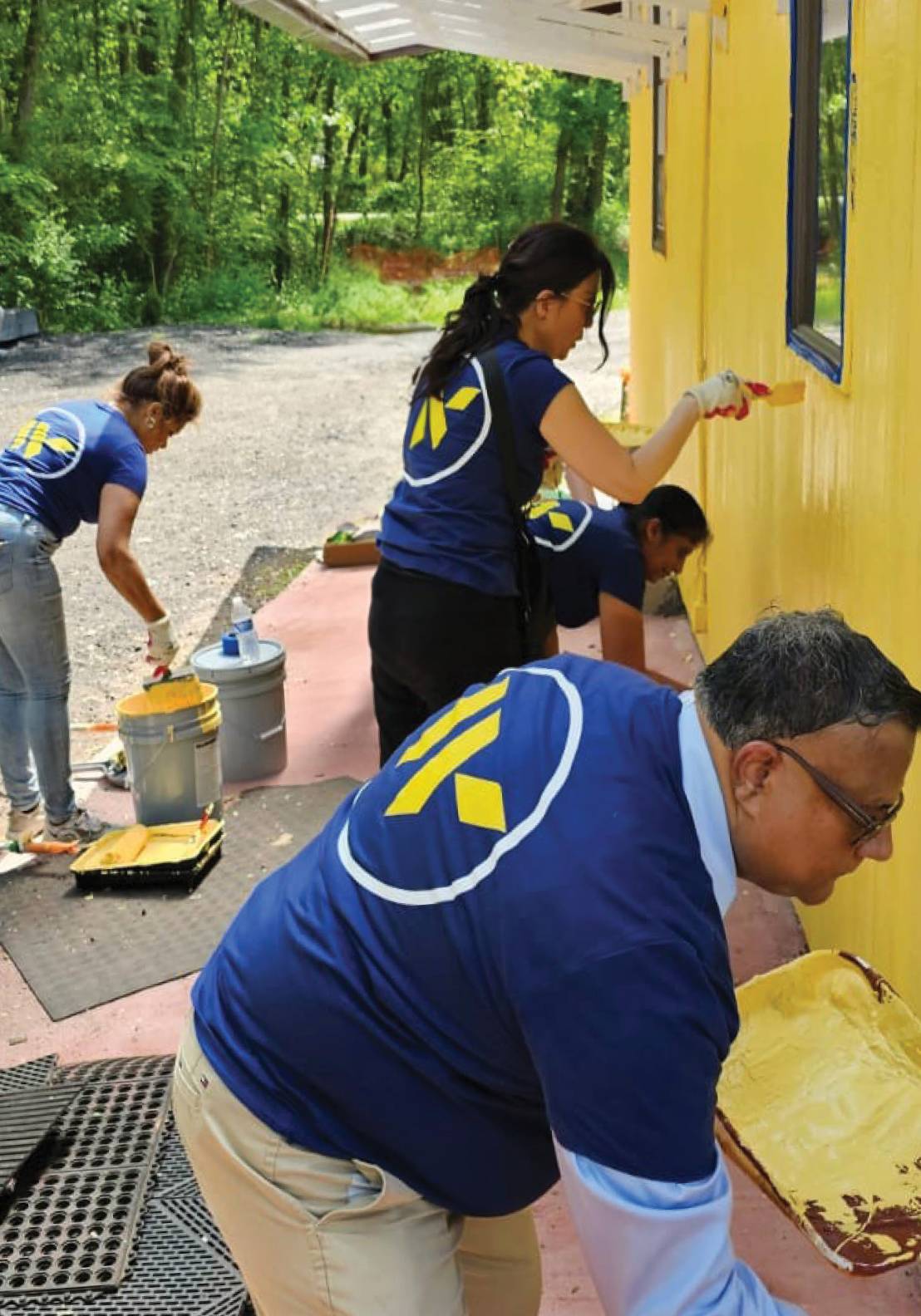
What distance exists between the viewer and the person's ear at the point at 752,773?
4.64 ft

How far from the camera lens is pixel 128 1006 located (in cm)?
411

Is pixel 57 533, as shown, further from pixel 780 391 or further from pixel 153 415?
pixel 780 391

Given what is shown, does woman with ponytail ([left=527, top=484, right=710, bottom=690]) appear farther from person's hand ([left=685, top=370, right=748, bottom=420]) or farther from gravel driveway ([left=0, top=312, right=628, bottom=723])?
gravel driveway ([left=0, top=312, right=628, bottom=723])

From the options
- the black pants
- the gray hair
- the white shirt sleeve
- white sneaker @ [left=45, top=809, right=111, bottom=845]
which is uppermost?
the gray hair

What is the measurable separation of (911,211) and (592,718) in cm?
152

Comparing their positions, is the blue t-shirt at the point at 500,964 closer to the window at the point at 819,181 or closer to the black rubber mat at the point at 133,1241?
the black rubber mat at the point at 133,1241

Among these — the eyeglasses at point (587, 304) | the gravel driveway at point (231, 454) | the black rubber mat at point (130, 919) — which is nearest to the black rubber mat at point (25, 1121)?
the black rubber mat at point (130, 919)

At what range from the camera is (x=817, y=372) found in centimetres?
345

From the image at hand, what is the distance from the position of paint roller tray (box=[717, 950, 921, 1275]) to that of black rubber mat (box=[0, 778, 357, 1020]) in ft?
6.83

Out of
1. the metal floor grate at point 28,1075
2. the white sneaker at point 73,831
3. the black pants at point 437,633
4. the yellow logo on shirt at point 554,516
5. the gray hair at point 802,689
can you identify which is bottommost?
the metal floor grate at point 28,1075

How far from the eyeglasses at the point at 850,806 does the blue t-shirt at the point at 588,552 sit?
276 cm

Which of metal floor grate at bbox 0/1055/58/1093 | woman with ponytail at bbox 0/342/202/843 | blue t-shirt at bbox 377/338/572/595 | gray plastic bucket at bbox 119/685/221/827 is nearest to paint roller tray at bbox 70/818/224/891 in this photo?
gray plastic bucket at bbox 119/685/221/827

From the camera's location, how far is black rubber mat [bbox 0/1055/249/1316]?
2.87 m

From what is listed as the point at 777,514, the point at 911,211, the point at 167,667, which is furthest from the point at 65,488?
the point at 911,211
